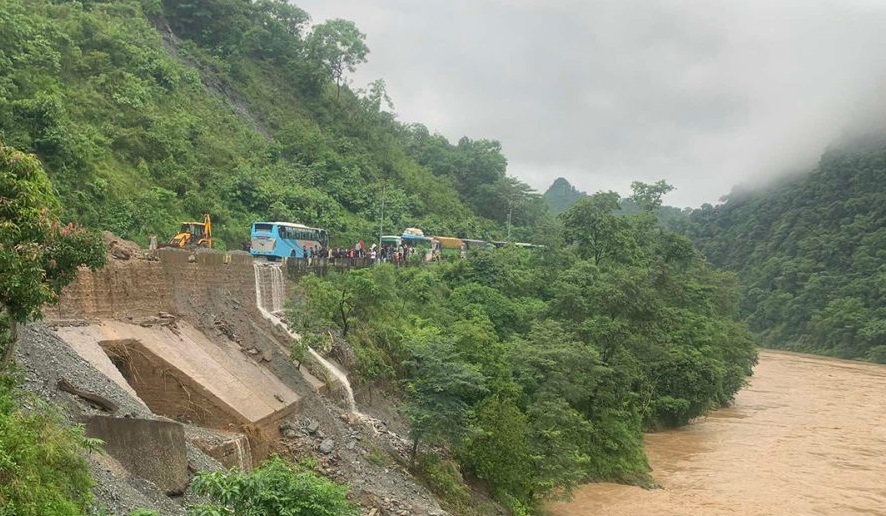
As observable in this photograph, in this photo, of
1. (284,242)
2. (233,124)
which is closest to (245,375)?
(284,242)

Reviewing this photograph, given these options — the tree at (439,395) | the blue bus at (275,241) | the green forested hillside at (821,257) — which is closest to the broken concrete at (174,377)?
the tree at (439,395)

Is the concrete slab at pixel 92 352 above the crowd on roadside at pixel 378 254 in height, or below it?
below

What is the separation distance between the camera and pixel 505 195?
227 ft

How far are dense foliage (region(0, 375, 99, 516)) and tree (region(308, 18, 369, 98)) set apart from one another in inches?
2105

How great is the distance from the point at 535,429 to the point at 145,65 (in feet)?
99.0

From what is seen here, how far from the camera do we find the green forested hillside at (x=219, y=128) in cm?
2838

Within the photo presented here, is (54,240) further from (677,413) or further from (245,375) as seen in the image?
(677,413)

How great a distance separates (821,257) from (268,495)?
97.6 m

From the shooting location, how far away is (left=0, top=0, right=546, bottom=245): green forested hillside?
28375 mm

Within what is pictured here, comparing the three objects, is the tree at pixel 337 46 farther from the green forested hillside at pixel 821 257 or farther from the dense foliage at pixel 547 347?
the green forested hillside at pixel 821 257

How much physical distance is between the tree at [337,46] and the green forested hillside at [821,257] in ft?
190

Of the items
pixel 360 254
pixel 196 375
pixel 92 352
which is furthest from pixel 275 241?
pixel 92 352

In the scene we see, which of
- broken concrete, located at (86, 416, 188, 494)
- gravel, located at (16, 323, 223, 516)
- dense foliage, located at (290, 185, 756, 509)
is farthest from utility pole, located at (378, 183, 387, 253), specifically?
broken concrete, located at (86, 416, 188, 494)

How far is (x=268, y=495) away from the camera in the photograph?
28.5ft
